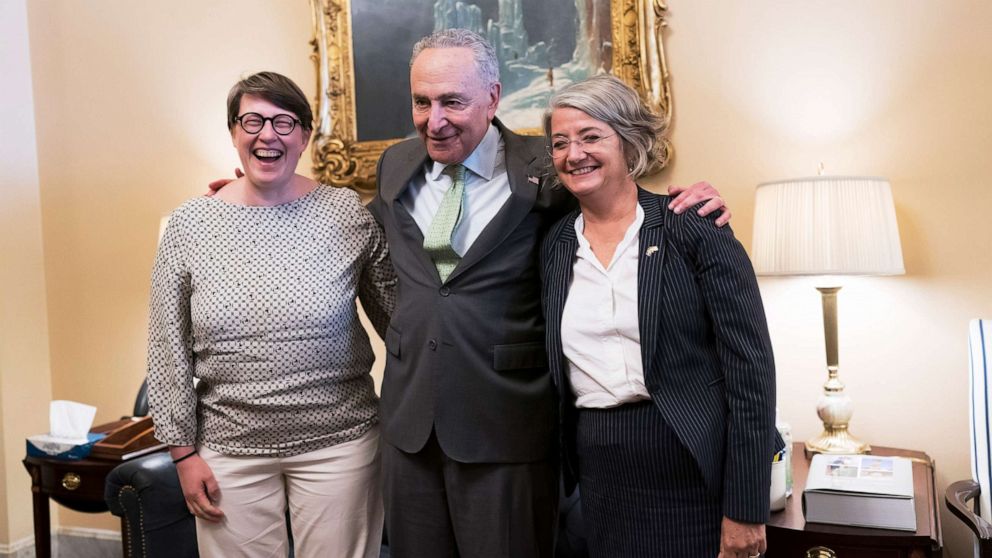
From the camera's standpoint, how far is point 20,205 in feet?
11.8

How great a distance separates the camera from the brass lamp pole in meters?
2.39

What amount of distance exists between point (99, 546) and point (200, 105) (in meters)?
1.81

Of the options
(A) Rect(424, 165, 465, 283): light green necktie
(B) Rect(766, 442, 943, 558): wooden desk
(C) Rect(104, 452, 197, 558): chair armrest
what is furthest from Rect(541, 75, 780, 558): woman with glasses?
(C) Rect(104, 452, 197, 558): chair armrest

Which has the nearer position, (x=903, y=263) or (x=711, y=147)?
(x=903, y=263)

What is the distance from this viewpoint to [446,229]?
5.85 feet

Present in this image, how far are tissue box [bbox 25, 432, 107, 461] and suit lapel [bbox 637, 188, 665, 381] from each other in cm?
196

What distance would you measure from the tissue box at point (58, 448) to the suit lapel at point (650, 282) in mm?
1962

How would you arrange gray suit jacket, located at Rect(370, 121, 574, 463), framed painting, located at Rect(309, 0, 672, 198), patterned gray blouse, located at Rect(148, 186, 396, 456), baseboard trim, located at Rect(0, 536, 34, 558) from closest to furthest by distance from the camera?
1. gray suit jacket, located at Rect(370, 121, 574, 463)
2. patterned gray blouse, located at Rect(148, 186, 396, 456)
3. framed painting, located at Rect(309, 0, 672, 198)
4. baseboard trim, located at Rect(0, 536, 34, 558)

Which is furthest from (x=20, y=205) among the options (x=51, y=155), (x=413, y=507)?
(x=413, y=507)

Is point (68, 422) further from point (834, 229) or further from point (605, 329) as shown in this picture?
point (834, 229)

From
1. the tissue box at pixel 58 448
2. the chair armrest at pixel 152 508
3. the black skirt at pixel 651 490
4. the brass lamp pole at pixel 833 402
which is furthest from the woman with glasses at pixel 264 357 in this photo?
the brass lamp pole at pixel 833 402

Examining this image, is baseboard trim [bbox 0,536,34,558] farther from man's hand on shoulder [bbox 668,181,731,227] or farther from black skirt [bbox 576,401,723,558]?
man's hand on shoulder [bbox 668,181,731,227]

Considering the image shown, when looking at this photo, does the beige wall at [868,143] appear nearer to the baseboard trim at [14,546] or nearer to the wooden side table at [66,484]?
the wooden side table at [66,484]

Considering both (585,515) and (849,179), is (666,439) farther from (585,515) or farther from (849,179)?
A: (849,179)
